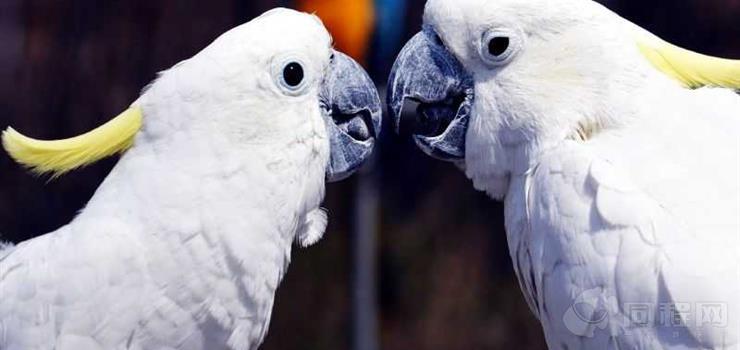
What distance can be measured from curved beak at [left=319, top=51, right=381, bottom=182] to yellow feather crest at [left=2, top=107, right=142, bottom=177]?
0.44m

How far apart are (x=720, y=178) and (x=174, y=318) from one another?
1.19m

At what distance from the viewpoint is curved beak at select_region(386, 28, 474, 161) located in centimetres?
287

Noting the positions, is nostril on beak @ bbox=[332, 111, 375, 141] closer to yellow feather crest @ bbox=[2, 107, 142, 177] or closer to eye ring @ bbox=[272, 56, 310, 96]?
eye ring @ bbox=[272, 56, 310, 96]

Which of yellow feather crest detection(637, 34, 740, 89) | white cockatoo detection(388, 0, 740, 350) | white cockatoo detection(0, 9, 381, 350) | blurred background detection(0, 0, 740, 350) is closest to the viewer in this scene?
white cockatoo detection(388, 0, 740, 350)

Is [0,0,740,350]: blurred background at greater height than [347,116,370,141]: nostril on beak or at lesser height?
lesser

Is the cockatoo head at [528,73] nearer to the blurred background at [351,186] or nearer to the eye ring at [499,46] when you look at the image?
the eye ring at [499,46]

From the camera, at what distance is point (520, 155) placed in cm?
276

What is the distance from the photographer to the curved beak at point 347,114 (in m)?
2.87

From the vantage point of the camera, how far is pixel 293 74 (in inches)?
110

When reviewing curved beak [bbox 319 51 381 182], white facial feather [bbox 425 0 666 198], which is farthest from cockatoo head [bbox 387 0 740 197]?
curved beak [bbox 319 51 381 182]

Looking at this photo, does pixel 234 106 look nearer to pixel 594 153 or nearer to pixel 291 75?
pixel 291 75

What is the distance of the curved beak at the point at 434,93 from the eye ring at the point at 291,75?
10.1 inches

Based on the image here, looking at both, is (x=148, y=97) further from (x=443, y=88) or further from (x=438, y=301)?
(x=438, y=301)

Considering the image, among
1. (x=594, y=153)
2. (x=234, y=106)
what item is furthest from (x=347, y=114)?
(x=594, y=153)
